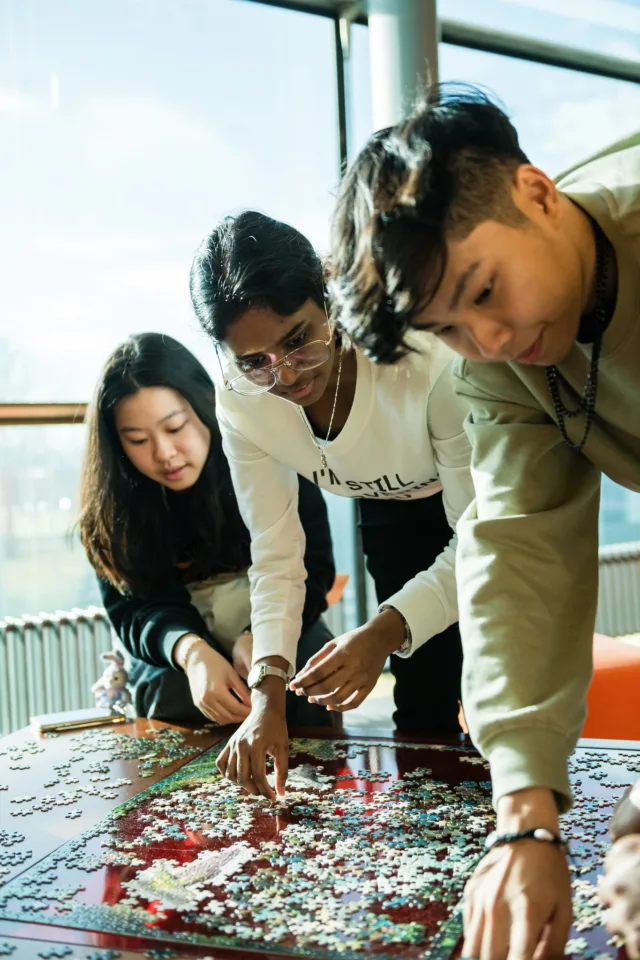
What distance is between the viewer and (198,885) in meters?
1.43

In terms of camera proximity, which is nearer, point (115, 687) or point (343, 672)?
point (343, 672)

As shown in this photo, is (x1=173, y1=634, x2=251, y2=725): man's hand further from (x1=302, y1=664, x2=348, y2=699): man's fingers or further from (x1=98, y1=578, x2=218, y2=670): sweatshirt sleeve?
(x1=302, y1=664, x2=348, y2=699): man's fingers

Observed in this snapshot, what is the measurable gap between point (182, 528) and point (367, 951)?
162cm

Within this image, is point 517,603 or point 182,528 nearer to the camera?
point 517,603

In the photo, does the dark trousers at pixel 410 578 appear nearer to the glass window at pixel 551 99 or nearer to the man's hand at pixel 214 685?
the man's hand at pixel 214 685

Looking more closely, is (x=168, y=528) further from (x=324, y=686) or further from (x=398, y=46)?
(x=398, y=46)

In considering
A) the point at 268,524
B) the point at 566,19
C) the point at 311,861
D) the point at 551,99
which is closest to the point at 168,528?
the point at 268,524

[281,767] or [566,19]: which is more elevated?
[566,19]

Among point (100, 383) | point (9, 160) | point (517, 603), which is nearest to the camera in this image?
point (517, 603)

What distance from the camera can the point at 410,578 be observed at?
8.49ft

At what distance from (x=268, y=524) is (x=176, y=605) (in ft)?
1.49

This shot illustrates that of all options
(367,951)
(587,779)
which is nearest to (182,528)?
(587,779)

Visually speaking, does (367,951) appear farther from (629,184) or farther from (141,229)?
A: (141,229)

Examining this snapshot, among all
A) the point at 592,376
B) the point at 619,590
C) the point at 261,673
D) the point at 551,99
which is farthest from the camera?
the point at 619,590
